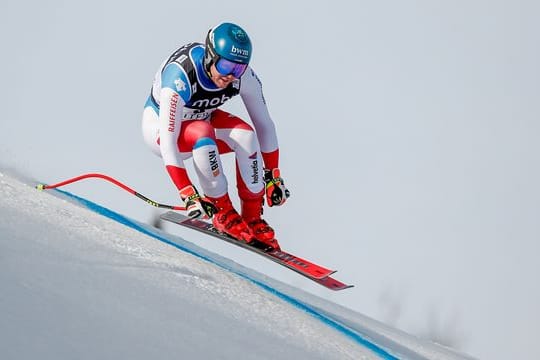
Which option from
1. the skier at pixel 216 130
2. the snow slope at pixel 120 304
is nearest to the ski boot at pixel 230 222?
the skier at pixel 216 130

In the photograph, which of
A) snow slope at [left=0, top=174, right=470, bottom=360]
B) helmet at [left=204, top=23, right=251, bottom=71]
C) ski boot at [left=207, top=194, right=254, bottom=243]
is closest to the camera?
snow slope at [left=0, top=174, right=470, bottom=360]

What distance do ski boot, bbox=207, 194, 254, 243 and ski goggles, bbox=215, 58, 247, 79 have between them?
1.27 m

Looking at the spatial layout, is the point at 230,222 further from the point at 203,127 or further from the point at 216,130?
the point at 203,127

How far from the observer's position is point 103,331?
2654 mm

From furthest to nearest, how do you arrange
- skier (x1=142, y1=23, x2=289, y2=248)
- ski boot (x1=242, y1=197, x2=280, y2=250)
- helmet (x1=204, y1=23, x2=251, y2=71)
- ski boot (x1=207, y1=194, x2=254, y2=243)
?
ski boot (x1=242, y1=197, x2=280, y2=250) < ski boot (x1=207, y1=194, x2=254, y2=243) < skier (x1=142, y1=23, x2=289, y2=248) < helmet (x1=204, y1=23, x2=251, y2=71)

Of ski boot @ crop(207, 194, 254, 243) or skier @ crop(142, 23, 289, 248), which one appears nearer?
skier @ crop(142, 23, 289, 248)

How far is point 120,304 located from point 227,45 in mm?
3775

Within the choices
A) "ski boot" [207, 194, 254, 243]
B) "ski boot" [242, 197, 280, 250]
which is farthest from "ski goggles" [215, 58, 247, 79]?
"ski boot" [242, 197, 280, 250]

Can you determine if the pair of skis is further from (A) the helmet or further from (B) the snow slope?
(A) the helmet

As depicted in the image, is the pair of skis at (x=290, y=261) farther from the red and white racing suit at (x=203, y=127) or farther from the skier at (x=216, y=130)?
the red and white racing suit at (x=203, y=127)

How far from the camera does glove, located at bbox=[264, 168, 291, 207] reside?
7.64m

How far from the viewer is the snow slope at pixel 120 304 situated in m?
2.53

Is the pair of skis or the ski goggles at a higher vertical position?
the ski goggles

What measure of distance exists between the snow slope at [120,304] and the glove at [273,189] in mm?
1838
